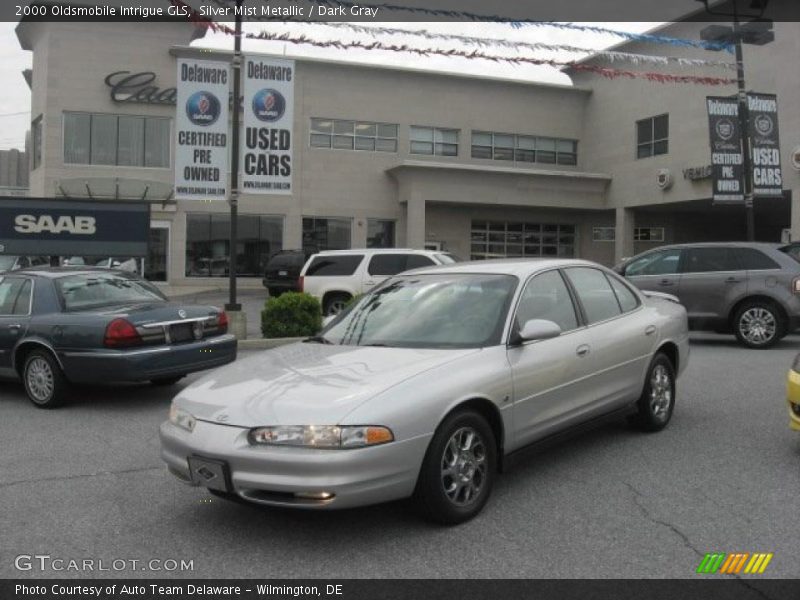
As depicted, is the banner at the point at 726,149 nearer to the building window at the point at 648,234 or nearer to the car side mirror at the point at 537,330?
the building window at the point at 648,234

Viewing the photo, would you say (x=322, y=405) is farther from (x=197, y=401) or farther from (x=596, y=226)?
(x=596, y=226)

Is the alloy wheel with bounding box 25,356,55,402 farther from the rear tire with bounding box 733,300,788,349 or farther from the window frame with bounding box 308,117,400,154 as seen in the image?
the window frame with bounding box 308,117,400,154

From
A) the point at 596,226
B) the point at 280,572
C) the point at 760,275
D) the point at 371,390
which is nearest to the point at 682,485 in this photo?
the point at 371,390

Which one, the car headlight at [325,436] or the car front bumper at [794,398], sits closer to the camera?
the car headlight at [325,436]

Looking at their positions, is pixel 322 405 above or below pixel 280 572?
above

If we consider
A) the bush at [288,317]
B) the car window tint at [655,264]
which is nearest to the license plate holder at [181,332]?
the bush at [288,317]

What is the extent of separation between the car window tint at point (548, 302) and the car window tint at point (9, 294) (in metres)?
5.91

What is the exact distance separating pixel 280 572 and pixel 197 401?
115 cm

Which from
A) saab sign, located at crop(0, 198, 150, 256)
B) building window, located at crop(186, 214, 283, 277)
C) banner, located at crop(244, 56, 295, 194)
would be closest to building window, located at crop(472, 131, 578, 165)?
building window, located at crop(186, 214, 283, 277)

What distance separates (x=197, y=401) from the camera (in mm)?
4402

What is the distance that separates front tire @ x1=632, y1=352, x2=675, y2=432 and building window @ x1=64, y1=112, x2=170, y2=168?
1082 inches

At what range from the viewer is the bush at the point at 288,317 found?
13125 millimetres

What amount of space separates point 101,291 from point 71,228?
20.5 feet
